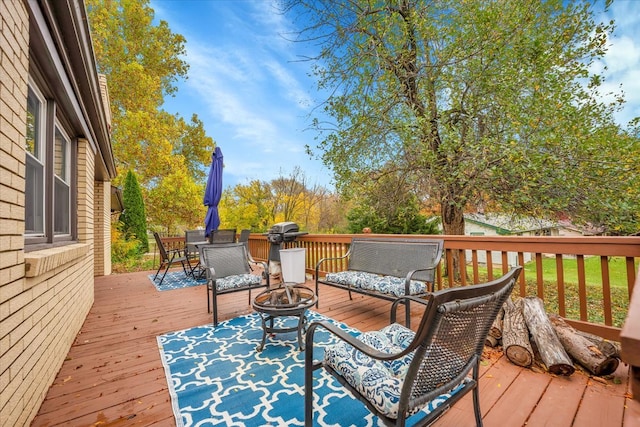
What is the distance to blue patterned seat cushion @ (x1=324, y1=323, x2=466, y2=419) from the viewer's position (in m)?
1.23

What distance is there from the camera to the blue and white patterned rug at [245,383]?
1.72 metres

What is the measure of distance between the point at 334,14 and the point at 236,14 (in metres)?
3.91

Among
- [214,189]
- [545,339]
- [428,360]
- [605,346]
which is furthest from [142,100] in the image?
[605,346]

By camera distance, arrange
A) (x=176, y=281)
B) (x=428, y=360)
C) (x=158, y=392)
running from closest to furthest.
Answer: (x=428, y=360)
(x=158, y=392)
(x=176, y=281)

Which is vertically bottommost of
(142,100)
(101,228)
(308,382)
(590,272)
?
(590,272)

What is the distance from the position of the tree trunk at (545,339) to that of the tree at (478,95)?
3.33 metres

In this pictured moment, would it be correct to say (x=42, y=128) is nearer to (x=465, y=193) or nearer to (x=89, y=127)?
(x=89, y=127)

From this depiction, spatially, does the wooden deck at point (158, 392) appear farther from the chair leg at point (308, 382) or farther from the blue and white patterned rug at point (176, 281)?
the blue and white patterned rug at point (176, 281)

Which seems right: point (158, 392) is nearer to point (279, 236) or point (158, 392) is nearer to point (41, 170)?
Answer: point (41, 170)

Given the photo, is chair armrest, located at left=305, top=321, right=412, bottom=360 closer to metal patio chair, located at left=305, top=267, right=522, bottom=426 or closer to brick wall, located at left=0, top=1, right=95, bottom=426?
metal patio chair, located at left=305, top=267, right=522, bottom=426

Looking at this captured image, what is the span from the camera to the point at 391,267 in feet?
11.7

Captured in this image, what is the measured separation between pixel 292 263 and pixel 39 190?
3.54m

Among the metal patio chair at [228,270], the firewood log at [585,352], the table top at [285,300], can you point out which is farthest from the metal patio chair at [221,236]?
the firewood log at [585,352]

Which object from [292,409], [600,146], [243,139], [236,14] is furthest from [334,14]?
[243,139]
